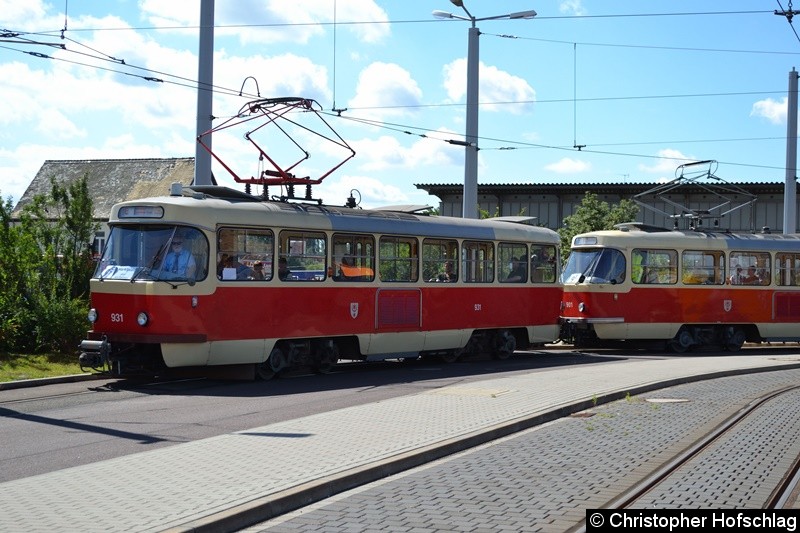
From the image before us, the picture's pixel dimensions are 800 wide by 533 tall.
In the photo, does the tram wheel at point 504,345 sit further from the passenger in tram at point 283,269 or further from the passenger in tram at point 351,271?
the passenger in tram at point 283,269

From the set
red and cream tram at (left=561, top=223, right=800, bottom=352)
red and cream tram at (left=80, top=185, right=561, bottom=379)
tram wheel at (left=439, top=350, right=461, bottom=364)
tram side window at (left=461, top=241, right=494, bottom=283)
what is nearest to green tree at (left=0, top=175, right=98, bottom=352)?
red and cream tram at (left=80, top=185, right=561, bottom=379)

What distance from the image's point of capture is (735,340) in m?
29.7

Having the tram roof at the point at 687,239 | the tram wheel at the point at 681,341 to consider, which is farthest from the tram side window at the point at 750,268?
the tram wheel at the point at 681,341

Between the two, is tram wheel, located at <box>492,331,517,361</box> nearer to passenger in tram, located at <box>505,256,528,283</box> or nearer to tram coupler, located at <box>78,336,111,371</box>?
passenger in tram, located at <box>505,256,528,283</box>

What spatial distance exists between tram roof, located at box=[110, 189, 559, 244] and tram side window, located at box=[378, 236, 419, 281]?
194mm

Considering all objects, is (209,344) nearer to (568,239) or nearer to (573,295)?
(573,295)

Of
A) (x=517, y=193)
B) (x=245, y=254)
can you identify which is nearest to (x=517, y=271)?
(x=245, y=254)

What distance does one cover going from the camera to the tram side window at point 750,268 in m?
29.2

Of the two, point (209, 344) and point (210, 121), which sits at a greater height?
point (210, 121)

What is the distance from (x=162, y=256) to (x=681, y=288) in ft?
52.4

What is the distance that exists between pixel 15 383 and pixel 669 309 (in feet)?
57.2

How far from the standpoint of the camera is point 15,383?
16453 millimetres

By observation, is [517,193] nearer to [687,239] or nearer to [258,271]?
Result: [687,239]

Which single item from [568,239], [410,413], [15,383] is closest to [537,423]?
[410,413]
